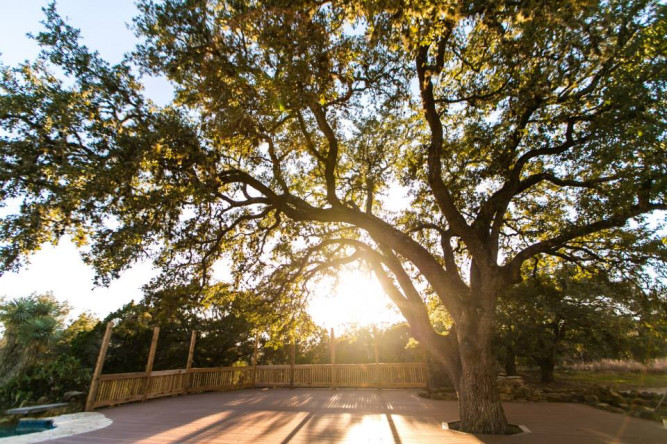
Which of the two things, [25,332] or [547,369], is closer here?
[547,369]

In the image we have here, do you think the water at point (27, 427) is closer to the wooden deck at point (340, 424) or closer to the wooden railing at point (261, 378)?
Result: the wooden deck at point (340, 424)

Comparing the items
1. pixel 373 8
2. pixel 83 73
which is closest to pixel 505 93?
pixel 373 8

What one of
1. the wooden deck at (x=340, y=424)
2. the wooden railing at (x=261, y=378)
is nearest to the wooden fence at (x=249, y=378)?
the wooden railing at (x=261, y=378)

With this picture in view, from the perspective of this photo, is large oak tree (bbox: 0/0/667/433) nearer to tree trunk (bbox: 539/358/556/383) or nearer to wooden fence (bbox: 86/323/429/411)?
wooden fence (bbox: 86/323/429/411)

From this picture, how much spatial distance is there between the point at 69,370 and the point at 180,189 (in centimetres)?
899

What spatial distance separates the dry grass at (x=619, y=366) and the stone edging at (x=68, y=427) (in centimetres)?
2266

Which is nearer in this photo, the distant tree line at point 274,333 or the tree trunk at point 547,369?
the distant tree line at point 274,333

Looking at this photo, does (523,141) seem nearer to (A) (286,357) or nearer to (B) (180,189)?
(B) (180,189)

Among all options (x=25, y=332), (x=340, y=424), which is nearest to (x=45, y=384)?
(x=25, y=332)

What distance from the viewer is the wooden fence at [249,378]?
31.1 ft

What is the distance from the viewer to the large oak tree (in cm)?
425

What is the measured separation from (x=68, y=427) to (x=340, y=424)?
5220 millimetres

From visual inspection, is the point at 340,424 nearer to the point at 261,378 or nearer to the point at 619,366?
the point at 261,378

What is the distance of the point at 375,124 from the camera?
7082 millimetres
